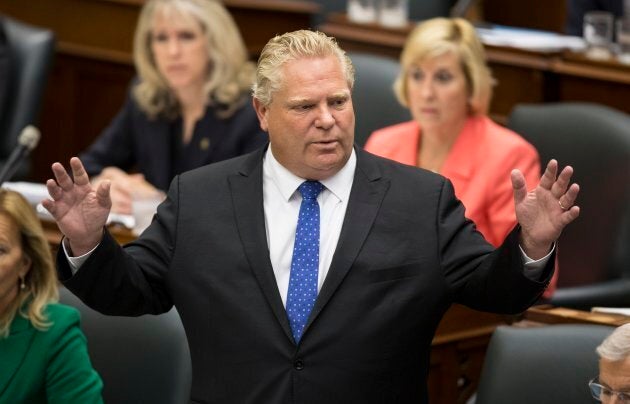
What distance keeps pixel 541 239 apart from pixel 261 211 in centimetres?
51

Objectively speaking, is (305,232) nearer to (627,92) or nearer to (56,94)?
(627,92)

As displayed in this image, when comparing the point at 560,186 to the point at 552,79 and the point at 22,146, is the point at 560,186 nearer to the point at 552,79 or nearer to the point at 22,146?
the point at 22,146

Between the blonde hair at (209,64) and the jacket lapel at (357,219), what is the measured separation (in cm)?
174

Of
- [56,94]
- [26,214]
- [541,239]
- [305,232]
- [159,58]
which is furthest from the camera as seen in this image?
[56,94]

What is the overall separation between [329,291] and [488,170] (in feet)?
4.60

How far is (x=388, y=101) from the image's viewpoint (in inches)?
175

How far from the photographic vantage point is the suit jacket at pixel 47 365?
2922 millimetres

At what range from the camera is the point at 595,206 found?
398 centimetres

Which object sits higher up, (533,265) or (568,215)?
(568,215)

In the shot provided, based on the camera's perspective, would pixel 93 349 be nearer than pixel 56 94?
Yes

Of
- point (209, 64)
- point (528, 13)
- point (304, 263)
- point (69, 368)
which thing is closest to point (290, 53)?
point (304, 263)

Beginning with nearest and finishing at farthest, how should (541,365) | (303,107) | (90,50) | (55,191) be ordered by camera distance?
(55,191)
(303,107)
(541,365)
(90,50)

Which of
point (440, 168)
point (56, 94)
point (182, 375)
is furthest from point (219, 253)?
point (56, 94)

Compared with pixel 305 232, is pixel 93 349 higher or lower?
lower
